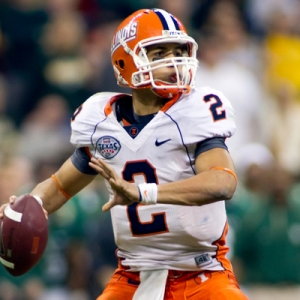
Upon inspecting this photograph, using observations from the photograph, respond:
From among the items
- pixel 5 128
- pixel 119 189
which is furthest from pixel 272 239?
pixel 119 189

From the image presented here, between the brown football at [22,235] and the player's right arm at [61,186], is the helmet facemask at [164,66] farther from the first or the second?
the brown football at [22,235]

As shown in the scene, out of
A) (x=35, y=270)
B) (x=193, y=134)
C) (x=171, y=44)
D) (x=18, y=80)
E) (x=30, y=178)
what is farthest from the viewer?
(x=18, y=80)

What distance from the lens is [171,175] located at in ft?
13.6

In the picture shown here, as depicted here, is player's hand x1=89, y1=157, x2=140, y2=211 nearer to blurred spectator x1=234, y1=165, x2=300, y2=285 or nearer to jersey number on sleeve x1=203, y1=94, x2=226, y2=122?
jersey number on sleeve x1=203, y1=94, x2=226, y2=122

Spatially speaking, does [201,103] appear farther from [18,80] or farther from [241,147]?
[18,80]

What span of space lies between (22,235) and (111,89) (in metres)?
4.46

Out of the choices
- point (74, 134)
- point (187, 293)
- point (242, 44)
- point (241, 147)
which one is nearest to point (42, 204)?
point (74, 134)

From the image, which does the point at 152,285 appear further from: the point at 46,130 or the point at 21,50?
the point at 21,50

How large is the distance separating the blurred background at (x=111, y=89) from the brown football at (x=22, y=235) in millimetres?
2507

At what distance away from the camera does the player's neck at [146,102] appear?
4387 millimetres

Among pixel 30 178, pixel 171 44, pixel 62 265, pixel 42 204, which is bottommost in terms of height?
pixel 62 265

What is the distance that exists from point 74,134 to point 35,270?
2687 millimetres

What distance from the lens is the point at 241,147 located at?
802 centimetres

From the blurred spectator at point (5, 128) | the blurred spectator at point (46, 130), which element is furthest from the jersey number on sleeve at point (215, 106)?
the blurred spectator at point (46, 130)
